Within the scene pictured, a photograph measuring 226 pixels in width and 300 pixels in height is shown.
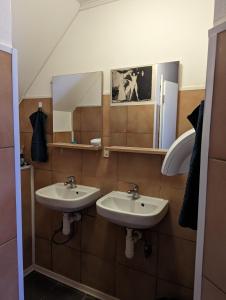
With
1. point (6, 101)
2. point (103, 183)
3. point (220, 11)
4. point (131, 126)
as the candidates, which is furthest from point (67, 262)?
point (220, 11)

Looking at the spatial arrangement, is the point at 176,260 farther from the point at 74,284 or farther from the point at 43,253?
the point at 43,253

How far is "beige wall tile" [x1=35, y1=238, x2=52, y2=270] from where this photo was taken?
233cm

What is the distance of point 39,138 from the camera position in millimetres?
2150

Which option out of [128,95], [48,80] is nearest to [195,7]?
[128,95]

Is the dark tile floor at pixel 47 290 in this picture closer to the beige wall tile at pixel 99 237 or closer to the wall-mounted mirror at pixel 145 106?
the beige wall tile at pixel 99 237

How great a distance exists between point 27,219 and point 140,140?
148cm

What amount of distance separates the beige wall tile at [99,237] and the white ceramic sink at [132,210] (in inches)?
11.5

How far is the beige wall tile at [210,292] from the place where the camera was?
633 millimetres

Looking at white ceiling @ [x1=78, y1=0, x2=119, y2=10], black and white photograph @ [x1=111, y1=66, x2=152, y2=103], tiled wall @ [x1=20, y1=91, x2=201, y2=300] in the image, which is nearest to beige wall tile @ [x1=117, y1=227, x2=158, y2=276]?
tiled wall @ [x1=20, y1=91, x2=201, y2=300]

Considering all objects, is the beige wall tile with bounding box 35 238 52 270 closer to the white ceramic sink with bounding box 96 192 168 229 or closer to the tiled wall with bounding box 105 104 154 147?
the white ceramic sink with bounding box 96 192 168 229

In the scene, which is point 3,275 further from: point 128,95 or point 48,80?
point 48,80

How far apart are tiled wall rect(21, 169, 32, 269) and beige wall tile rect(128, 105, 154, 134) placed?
1212mm

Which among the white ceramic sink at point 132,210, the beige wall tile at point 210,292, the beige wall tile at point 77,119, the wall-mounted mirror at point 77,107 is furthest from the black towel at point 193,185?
the beige wall tile at point 77,119

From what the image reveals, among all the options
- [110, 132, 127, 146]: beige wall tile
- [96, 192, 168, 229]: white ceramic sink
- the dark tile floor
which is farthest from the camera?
the dark tile floor
